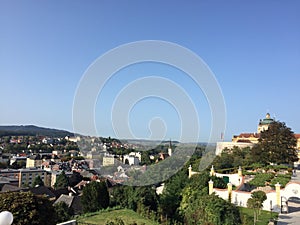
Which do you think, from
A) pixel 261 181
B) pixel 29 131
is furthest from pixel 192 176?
pixel 29 131

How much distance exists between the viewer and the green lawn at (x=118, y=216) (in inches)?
356

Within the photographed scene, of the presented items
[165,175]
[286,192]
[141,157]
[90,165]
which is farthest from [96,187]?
[90,165]

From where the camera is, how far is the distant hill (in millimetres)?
81188

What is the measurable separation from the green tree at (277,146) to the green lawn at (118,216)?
7921mm

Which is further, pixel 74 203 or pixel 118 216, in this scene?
pixel 74 203

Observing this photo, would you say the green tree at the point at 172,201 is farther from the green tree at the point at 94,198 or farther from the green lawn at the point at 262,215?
the green tree at the point at 94,198

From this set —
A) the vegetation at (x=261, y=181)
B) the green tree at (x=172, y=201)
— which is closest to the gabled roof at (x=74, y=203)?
the green tree at (x=172, y=201)

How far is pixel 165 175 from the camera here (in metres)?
17.2

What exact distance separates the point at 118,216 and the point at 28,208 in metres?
5.23

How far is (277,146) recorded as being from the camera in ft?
48.6

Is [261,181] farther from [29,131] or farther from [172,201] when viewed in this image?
[29,131]

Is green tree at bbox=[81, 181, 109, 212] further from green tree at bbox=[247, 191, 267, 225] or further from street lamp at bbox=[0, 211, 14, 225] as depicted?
street lamp at bbox=[0, 211, 14, 225]

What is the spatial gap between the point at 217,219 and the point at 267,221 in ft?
5.07

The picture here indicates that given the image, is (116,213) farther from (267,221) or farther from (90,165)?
(90,165)
